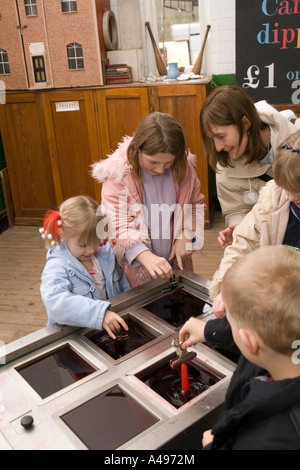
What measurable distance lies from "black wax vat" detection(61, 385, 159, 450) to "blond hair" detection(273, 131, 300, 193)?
702mm

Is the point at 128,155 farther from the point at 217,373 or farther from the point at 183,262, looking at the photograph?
the point at 217,373

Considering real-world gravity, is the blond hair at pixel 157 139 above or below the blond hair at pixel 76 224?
above

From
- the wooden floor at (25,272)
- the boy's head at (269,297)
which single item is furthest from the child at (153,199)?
the wooden floor at (25,272)

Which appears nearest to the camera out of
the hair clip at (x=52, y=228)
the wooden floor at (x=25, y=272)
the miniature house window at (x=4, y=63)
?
the hair clip at (x=52, y=228)

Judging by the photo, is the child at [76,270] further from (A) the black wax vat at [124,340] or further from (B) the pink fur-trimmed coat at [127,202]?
(B) the pink fur-trimmed coat at [127,202]

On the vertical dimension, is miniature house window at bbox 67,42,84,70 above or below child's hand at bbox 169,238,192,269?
above

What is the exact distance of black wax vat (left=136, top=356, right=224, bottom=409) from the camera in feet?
3.98

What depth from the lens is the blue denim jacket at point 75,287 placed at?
142cm

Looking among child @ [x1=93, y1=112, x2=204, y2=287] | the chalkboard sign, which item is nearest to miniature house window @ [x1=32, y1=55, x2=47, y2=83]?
the chalkboard sign

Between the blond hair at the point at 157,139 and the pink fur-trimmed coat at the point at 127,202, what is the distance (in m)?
0.07

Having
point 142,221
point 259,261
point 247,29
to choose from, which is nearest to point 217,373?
point 259,261

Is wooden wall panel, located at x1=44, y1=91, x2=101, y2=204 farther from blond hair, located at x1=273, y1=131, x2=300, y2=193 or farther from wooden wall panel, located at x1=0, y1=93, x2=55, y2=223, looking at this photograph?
blond hair, located at x1=273, y1=131, x2=300, y2=193

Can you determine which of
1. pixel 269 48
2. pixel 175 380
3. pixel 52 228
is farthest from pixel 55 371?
pixel 269 48
